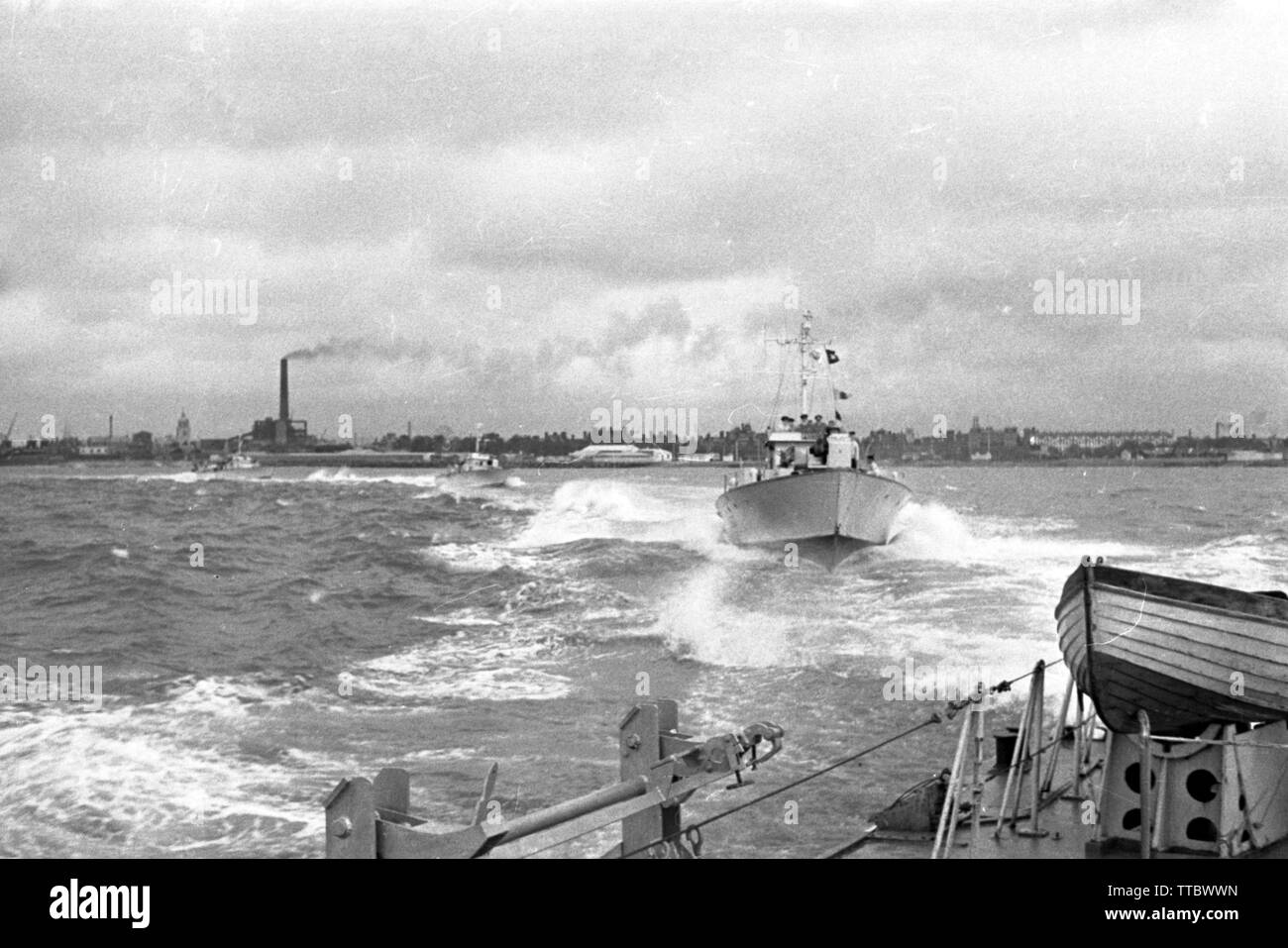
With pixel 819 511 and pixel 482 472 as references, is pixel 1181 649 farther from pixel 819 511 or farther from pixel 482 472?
pixel 482 472

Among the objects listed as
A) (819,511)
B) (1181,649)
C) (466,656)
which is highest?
(1181,649)

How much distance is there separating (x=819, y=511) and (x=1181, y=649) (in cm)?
3657

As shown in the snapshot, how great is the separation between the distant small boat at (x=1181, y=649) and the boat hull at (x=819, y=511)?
35.5 metres

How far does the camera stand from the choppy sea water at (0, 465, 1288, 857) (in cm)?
1584

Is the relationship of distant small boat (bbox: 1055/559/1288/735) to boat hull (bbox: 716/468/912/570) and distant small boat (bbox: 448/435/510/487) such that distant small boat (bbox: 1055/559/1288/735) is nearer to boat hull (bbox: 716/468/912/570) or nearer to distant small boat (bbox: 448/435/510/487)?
boat hull (bbox: 716/468/912/570)

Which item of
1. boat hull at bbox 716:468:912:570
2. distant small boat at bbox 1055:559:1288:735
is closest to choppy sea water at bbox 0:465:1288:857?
boat hull at bbox 716:468:912:570

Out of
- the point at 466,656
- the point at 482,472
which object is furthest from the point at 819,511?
the point at 482,472

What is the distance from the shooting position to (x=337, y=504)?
9469 cm

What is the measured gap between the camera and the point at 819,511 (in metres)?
45.4
